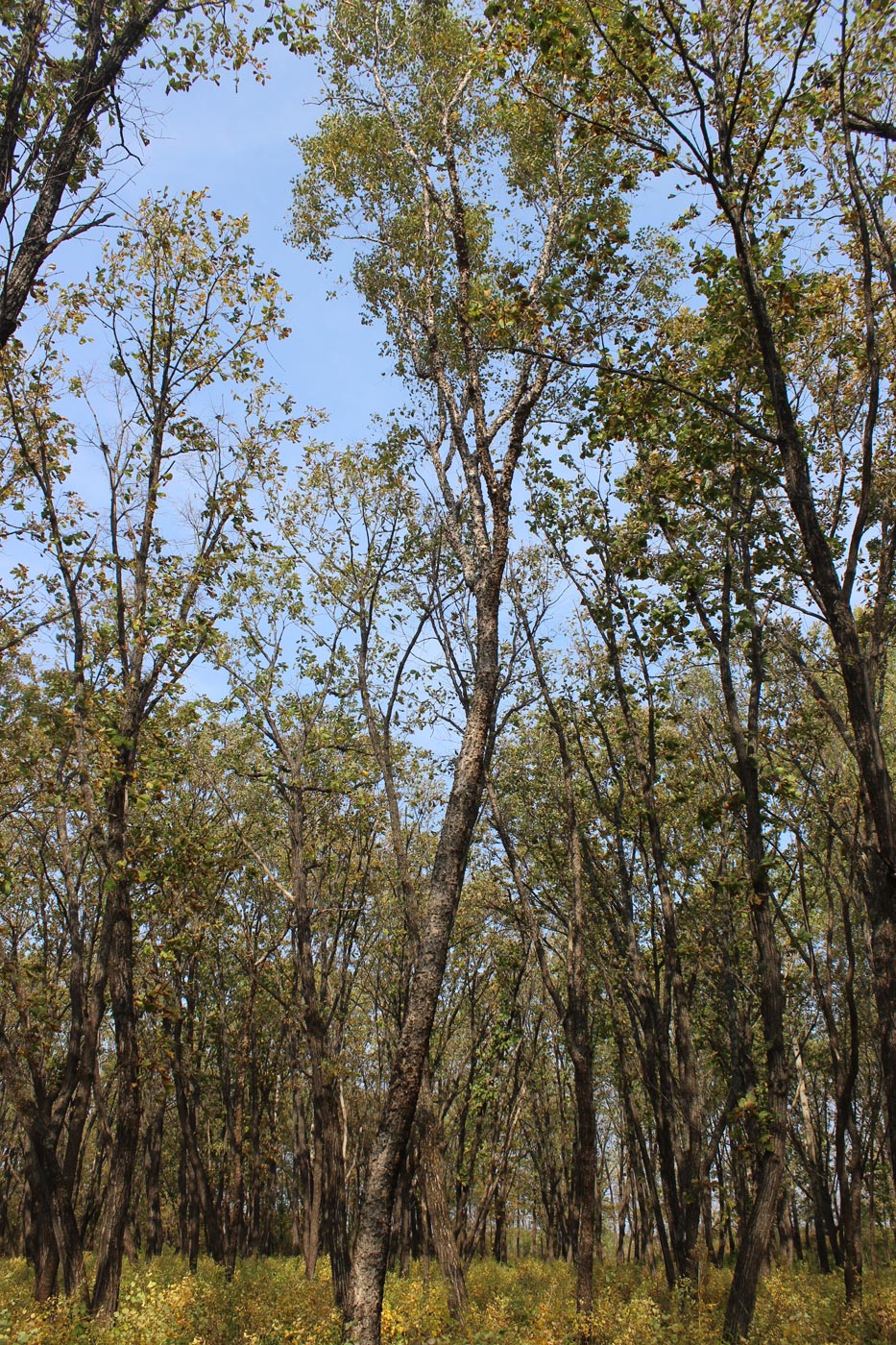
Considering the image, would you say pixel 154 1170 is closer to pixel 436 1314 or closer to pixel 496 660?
pixel 436 1314

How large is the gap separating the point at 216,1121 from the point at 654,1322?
2948 centimetres

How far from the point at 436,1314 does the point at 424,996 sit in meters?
10.9

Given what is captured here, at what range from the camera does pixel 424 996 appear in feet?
25.5

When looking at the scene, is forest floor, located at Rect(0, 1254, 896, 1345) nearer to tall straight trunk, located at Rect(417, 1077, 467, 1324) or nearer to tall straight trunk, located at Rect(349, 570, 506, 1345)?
tall straight trunk, located at Rect(417, 1077, 467, 1324)

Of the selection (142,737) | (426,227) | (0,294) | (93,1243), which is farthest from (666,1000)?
(93,1243)

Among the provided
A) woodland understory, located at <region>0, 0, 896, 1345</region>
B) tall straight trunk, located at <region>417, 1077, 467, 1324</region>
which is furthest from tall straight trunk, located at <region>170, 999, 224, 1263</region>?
tall straight trunk, located at <region>417, 1077, 467, 1324</region>

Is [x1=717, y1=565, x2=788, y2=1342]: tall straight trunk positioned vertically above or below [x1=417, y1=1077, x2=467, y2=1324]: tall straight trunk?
above

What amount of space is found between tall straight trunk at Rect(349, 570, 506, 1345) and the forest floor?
1829 mm

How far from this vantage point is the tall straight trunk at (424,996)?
271 inches

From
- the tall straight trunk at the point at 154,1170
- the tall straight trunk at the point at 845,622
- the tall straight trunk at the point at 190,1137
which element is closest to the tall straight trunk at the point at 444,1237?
the tall straight trunk at the point at 845,622

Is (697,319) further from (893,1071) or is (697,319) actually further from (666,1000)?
(666,1000)

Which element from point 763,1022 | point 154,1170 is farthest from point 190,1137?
point 763,1022

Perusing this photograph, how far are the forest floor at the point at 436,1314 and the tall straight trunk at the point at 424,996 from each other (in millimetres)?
1829

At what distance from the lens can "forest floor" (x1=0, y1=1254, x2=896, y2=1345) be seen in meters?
10.3
